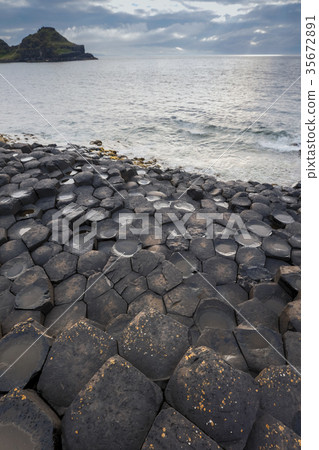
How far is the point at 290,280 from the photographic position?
3133mm

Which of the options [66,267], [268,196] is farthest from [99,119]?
[66,267]

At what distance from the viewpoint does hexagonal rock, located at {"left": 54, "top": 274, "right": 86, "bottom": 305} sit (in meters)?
3.11

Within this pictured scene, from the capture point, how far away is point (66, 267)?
3.43 metres

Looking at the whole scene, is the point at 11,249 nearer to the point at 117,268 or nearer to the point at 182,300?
the point at 117,268

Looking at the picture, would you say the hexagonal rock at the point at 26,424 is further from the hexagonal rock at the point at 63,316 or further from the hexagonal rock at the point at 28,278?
the hexagonal rock at the point at 28,278

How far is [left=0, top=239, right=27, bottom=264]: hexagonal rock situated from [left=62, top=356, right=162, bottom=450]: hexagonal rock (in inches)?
105

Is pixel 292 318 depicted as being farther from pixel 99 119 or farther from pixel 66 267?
pixel 99 119

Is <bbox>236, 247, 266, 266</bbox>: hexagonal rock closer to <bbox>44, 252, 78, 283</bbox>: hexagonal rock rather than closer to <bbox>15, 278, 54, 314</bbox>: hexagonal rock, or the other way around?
<bbox>44, 252, 78, 283</bbox>: hexagonal rock

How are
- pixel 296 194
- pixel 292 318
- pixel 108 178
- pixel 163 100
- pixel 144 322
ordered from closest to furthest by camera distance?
pixel 144 322
pixel 292 318
pixel 108 178
pixel 296 194
pixel 163 100

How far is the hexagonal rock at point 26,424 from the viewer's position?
160 cm

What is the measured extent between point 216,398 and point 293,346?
47.4 inches

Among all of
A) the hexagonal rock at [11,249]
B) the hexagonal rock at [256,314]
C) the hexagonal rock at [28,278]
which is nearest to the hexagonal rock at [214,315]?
the hexagonal rock at [256,314]

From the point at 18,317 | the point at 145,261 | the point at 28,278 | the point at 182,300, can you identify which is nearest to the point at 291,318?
the point at 182,300

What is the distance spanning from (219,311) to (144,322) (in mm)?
1127
